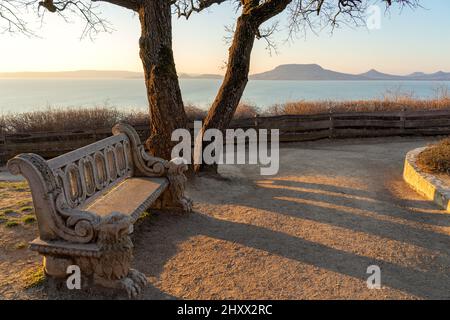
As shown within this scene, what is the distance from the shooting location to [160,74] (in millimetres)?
7012

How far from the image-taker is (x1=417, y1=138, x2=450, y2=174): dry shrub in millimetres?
7227

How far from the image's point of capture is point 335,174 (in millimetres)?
8438

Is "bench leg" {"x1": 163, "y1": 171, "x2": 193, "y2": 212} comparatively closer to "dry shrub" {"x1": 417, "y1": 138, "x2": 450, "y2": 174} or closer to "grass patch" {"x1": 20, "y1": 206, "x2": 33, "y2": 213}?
"grass patch" {"x1": 20, "y1": 206, "x2": 33, "y2": 213}

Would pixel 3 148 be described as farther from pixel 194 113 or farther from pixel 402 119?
pixel 402 119

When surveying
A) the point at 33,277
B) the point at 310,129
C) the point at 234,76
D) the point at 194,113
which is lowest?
the point at 33,277

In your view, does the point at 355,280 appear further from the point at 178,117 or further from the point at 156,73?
the point at 156,73

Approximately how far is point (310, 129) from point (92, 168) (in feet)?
34.1

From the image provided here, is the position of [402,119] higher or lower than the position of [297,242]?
higher

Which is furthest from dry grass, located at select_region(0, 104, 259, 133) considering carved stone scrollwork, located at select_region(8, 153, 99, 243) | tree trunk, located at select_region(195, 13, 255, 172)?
carved stone scrollwork, located at select_region(8, 153, 99, 243)

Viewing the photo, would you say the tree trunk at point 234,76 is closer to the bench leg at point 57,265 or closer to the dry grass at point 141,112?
the bench leg at point 57,265

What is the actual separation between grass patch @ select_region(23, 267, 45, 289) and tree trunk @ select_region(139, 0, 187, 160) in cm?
383

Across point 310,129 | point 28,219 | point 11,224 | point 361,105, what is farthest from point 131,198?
point 361,105

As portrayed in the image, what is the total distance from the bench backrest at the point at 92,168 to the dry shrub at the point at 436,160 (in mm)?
6160
